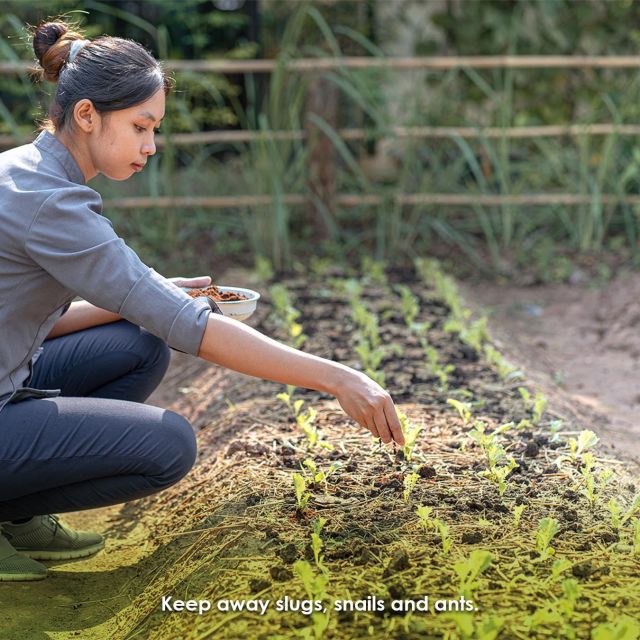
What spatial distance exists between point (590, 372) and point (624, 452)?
51.5 inches

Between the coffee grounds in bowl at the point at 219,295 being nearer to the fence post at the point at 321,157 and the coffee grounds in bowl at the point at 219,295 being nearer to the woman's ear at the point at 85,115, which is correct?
the woman's ear at the point at 85,115

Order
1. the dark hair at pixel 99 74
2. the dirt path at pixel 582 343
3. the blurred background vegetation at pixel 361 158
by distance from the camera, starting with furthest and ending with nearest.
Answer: the blurred background vegetation at pixel 361 158
the dirt path at pixel 582 343
the dark hair at pixel 99 74

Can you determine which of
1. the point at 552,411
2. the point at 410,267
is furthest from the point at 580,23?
the point at 552,411

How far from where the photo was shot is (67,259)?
1907 mm

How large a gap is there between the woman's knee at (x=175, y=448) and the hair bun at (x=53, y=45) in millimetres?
816

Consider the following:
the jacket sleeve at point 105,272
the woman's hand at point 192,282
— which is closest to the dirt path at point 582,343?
the woman's hand at point 192,282

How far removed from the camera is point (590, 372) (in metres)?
4.10

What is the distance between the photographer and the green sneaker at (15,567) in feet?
7.61

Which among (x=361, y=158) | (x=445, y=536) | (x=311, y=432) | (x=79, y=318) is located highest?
(x=79, y=318)

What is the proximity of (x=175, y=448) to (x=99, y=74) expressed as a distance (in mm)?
843

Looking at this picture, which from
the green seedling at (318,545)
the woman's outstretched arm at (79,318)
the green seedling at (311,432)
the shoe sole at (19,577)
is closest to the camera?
the green seedling at (318,545)

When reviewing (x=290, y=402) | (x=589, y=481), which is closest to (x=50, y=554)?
(x=290, y=402)

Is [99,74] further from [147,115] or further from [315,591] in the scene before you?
[315,591]

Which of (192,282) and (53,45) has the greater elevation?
(53,45)
